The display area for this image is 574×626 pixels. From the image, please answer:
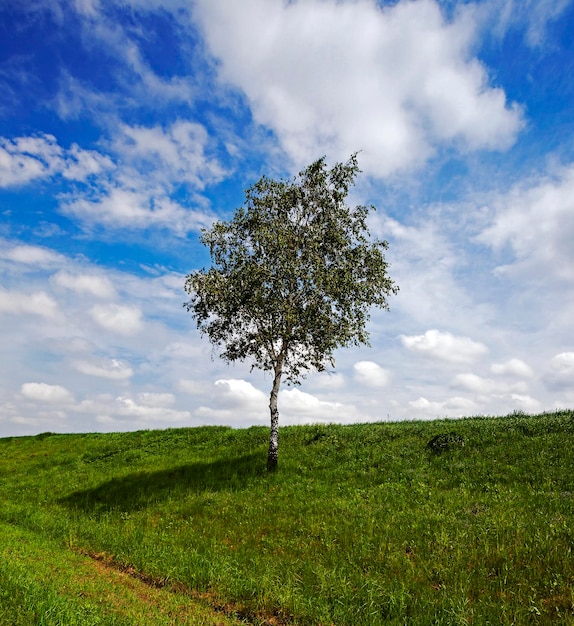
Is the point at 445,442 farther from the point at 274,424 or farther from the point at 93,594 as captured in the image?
the point at 93,594

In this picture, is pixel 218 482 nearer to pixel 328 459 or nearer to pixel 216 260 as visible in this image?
pixel 328 459

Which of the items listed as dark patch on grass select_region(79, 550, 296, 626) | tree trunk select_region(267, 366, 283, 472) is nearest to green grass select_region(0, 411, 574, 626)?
dark patch on grass select_region(79, 550, 296, 626)

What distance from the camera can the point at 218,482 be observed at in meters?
27.0

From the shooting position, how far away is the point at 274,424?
28.7m

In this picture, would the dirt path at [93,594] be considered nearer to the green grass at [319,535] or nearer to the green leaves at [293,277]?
the green grass at [319,535]

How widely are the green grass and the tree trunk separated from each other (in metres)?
0.77

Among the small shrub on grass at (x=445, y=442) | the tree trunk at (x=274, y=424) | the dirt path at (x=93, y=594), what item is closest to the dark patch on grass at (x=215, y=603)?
the dirt path at (x=93, y=594)

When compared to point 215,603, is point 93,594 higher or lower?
higher

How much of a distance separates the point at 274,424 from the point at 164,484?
783 cm

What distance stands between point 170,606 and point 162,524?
9.79 meters

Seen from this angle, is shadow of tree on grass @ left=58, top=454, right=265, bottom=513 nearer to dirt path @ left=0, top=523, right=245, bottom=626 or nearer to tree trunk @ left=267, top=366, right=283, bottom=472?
tree trunk @ left=267, top=366, right=283, bottom=472

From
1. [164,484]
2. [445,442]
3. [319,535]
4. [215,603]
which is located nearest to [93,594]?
[215,603]

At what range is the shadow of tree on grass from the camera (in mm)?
25969

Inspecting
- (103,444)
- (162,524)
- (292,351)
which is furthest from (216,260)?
(103,444)
